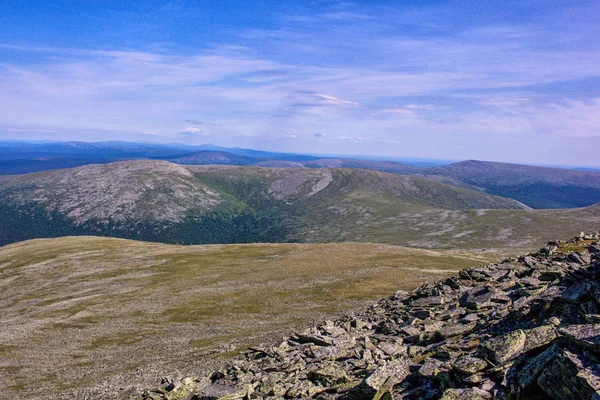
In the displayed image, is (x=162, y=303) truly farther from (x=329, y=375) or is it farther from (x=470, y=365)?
(x=470, y=365)

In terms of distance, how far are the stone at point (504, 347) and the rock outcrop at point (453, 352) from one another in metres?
0.07

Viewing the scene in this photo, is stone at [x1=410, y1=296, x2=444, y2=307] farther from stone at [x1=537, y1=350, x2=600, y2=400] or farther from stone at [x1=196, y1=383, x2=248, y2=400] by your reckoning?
stone at [x1=537, y1=350, x2=600, y2=400]

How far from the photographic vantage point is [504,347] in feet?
75.5

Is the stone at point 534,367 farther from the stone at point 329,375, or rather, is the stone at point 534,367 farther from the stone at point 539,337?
the stone at point 329,375

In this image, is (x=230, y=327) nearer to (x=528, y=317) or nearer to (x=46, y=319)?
(x=46, y=319)

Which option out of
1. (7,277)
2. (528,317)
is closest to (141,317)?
(528,317)

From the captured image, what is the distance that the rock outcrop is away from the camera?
1959cm

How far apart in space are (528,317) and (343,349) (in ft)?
54.3

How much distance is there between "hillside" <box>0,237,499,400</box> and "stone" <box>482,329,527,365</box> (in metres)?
37.0

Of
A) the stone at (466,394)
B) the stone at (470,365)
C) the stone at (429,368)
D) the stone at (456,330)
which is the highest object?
the stone at (470,365)

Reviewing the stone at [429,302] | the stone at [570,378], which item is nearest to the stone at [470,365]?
the stone at [570,378]

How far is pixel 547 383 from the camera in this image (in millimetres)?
18375

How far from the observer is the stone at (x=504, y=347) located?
22442 millimetres

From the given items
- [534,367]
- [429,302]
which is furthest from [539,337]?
[429,302]
